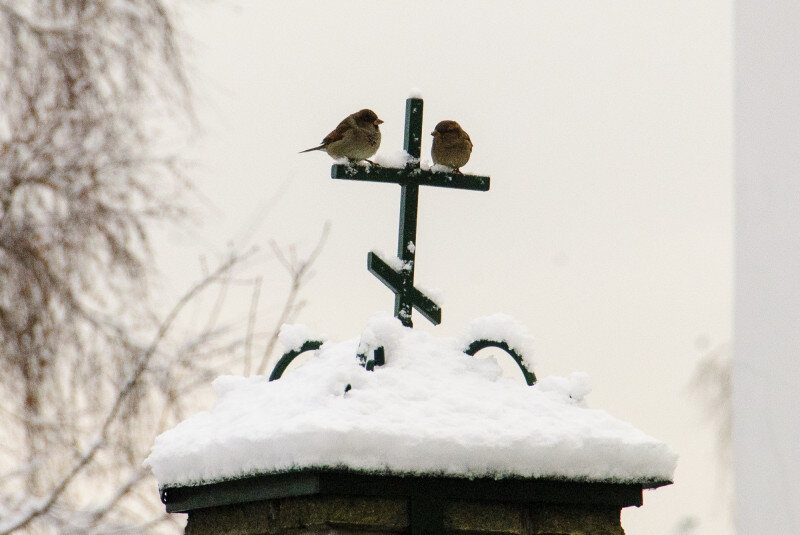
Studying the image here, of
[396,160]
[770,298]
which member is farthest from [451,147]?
[770,298]

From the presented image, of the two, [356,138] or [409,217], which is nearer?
[409,217]

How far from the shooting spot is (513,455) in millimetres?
1982

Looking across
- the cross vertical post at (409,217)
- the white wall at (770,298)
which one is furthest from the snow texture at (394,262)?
the white wall at (770,298)

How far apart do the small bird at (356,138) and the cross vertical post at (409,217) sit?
102 mm

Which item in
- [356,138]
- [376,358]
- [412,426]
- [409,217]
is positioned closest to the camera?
[412,426]

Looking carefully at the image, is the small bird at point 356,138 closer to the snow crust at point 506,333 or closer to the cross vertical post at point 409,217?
the cross vertical post at point 409,217

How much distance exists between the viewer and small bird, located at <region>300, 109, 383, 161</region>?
7.93ft

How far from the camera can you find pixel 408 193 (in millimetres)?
2314

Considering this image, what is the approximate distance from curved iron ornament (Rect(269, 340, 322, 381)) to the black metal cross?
173mm

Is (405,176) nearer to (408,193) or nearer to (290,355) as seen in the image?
(408,193)

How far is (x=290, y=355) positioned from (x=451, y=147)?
21.6 inches

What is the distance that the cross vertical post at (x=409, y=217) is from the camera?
2250 millimetres

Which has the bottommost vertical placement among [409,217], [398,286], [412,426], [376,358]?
[412,426]

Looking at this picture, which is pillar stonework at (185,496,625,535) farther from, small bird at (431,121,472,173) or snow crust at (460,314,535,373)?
small bird at (431,121,472,173)
